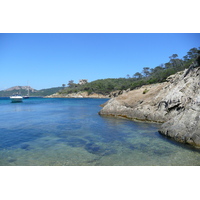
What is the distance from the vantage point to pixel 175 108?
72.8ft

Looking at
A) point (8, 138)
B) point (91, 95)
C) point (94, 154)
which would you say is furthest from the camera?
point (91, 95)

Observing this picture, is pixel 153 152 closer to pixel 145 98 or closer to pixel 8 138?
pixel 8 138

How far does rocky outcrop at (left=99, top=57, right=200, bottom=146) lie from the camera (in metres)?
14.6

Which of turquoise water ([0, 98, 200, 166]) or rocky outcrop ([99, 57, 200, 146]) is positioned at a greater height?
rocky outcrop ([99, 57, 200, 146])

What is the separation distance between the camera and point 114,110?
1232 inches

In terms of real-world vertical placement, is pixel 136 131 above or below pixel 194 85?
below

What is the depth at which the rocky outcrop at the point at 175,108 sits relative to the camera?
14.6m

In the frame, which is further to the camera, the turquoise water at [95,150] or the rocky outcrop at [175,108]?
the rocky outcrop at [175,108]

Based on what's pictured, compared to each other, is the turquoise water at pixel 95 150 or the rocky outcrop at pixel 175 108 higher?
the rocky outcrop at pixel 175 108

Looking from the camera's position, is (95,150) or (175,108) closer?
(95,150)

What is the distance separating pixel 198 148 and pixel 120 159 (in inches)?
243

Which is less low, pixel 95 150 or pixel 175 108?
pixel 175 108

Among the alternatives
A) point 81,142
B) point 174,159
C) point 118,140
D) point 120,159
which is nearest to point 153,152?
point 174,159

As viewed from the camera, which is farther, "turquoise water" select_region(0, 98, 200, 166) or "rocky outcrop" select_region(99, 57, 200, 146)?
"rocky outcrop" select_region(99, 57, 200, 146)
